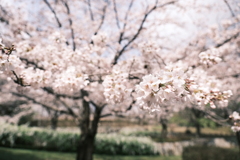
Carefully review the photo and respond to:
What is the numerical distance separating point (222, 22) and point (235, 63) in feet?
7.45

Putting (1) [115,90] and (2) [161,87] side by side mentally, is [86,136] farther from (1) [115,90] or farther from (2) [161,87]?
(2) [161,87]

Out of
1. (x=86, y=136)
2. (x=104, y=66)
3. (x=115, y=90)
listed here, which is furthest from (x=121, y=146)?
(x=115, y=90)

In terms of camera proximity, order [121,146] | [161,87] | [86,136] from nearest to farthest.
Answer: [161,87], [86,136], [121,146]

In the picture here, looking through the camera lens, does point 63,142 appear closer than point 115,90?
No

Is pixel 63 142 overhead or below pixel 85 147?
below

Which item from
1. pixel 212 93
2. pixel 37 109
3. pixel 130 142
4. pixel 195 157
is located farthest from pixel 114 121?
pixel 212 93

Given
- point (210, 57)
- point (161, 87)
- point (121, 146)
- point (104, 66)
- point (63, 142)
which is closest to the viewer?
point (161, 87)

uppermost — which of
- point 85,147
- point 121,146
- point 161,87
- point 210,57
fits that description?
point 210,57

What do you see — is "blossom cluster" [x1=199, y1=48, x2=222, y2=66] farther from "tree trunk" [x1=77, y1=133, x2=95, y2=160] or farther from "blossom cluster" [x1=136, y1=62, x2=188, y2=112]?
"tree trunk" [x1=77, y1=133, x2=95, y2=160]

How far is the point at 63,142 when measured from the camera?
11.4 meters

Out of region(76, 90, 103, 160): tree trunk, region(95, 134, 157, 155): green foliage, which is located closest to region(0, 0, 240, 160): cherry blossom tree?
region(76, 90, 103, 160): tree trunk

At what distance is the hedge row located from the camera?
11328 mm

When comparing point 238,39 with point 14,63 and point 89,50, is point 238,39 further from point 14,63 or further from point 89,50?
point 14,63

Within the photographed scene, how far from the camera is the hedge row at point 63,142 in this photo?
11.3m
